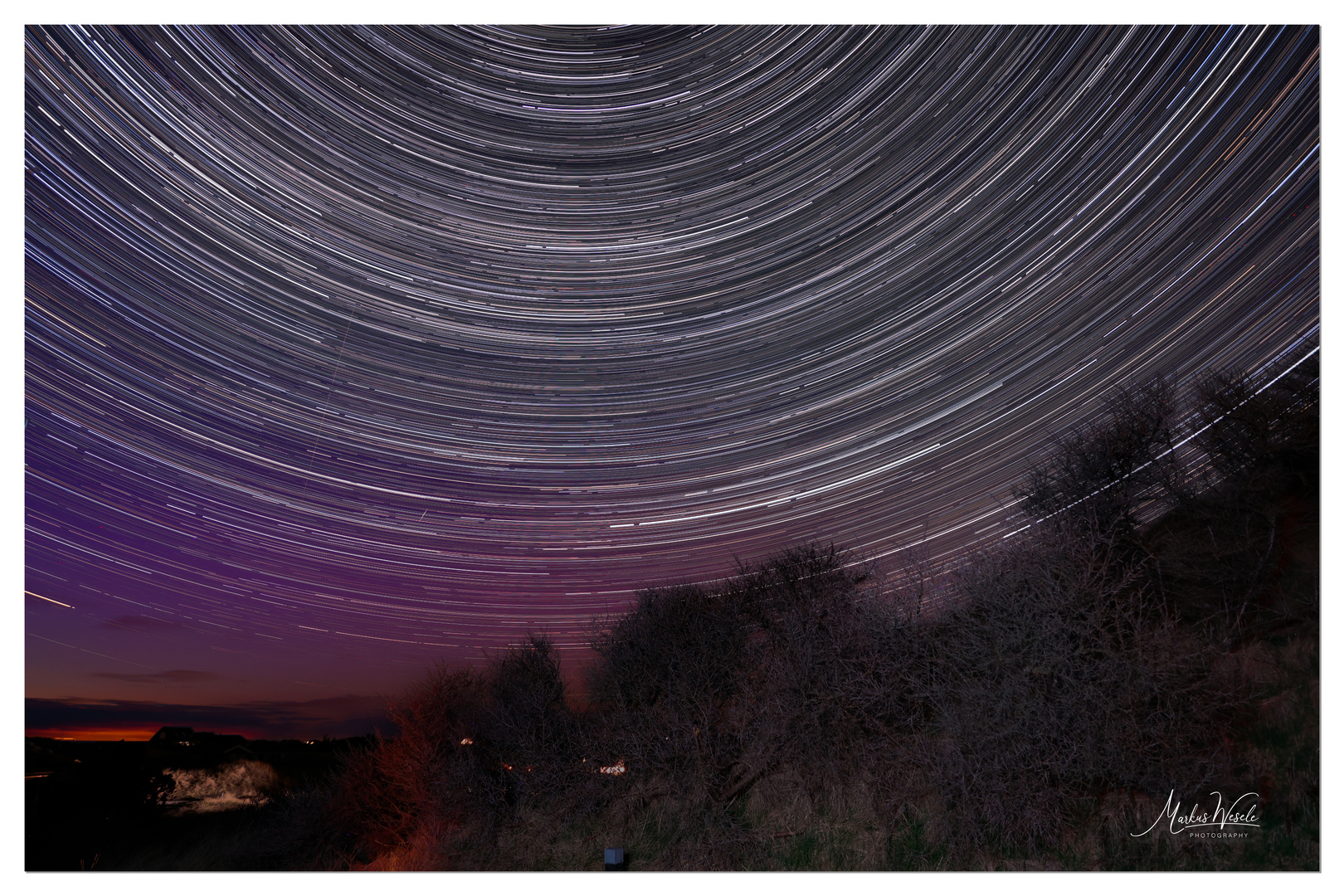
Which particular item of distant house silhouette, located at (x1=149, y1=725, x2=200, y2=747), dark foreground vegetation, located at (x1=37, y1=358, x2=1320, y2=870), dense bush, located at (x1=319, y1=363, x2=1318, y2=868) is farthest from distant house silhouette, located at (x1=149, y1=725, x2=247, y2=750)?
dense bush, located at (x1=319, y1=363, x2=1318, y2=868)

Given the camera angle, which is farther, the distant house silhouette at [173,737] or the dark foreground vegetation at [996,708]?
the distant house silhouette at [173,737]

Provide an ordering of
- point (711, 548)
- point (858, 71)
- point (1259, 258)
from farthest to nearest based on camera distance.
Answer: point (711, 548) < point (858, 71) < point (1259, 258)

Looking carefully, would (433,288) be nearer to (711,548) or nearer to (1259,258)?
(711,548)

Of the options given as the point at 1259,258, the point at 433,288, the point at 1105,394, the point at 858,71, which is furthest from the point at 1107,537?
the point at 433,288

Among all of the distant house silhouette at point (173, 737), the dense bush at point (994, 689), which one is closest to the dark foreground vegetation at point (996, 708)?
the dense bush at point (994, 689)

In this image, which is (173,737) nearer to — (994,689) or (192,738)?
(192,738)

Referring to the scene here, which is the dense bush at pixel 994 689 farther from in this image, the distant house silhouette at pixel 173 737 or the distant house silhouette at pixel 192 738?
the distant house silhouette at pixel 173 737

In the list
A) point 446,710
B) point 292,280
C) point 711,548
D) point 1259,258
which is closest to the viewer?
point 1259,258
